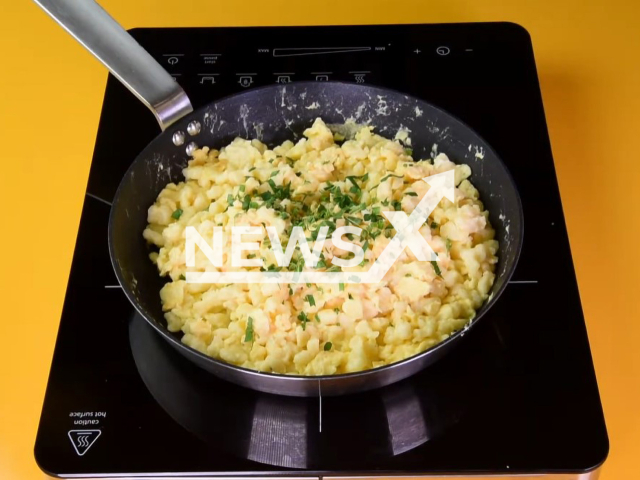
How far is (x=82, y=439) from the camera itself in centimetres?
99

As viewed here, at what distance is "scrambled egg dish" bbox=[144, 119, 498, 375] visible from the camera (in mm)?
1059

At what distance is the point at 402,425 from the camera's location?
1.01m

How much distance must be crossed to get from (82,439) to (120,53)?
615 millimetres

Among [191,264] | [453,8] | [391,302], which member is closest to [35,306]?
[191,264]

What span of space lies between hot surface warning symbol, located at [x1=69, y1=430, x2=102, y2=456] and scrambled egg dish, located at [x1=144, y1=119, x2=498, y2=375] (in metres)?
0.19

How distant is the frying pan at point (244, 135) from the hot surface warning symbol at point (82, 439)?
17cm

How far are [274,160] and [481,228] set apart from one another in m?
0.40

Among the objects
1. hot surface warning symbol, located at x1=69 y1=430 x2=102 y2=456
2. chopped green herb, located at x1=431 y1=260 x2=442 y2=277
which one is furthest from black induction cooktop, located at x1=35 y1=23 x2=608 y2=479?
chopped green herb, located at x1=431 y1=260 x2=442 y2=277

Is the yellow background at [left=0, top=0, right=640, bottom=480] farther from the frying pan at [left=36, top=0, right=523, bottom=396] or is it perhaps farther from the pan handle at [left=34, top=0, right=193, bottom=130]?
the pan handle at [left=34, top=0, right=193, bottom=130]

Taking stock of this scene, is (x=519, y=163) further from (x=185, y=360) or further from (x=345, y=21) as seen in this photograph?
(x=185, y=360)

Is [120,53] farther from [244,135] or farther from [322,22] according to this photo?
[322,22]

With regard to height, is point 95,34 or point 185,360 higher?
point 95,34

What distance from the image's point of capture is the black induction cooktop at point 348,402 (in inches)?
37.9

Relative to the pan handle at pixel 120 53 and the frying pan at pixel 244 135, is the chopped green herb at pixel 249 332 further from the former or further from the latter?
the pan handle at pixel 120 53
